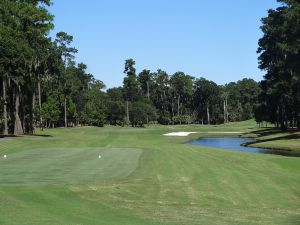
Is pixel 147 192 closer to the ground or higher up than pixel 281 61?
closer to the ground

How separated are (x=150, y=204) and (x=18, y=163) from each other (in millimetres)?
14054

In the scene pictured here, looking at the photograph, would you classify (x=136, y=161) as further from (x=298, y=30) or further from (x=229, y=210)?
(x=298, y=30)

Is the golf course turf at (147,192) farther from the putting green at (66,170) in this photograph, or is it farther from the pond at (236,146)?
the pond at (236,146)

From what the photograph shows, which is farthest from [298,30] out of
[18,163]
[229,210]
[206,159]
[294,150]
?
[229,210]

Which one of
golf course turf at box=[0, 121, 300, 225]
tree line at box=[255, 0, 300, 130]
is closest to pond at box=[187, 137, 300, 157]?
tree line at box=[255, 0, 300, 130]

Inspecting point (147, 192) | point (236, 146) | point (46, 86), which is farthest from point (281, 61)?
point (147, 192)

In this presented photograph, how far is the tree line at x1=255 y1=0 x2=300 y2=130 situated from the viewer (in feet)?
208

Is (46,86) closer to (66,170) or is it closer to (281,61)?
(281,61)

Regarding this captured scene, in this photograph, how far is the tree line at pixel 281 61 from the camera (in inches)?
2497

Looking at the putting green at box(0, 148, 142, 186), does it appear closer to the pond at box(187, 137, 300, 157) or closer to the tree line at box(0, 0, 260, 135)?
the pond at box(187, 137, 300, 157)

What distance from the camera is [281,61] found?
81.1 metres

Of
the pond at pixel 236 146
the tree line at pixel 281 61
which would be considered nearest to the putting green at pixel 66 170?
the pond at pixel 236 146

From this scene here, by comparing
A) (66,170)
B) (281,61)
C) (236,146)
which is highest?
(281,61)

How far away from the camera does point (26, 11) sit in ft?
201
